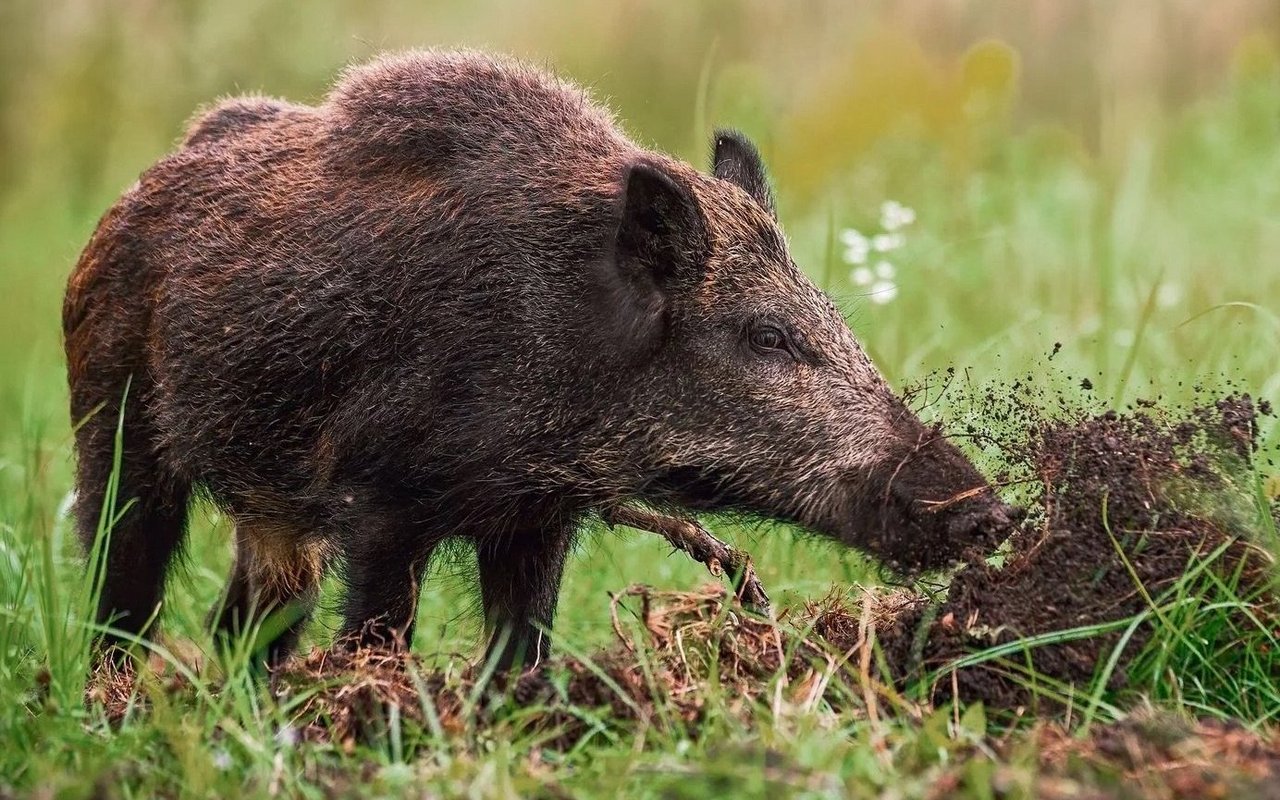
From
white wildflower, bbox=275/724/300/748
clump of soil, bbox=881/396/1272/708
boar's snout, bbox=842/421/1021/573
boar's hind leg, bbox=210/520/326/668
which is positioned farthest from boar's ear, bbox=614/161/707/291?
white wildflower, bbox=275/724/300/748

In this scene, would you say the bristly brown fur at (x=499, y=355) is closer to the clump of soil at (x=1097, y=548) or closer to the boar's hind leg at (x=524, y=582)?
the boar's hind leg at (x=524, y=582)

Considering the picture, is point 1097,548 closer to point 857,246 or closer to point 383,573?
point 383,573

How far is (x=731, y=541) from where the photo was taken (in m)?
5.24

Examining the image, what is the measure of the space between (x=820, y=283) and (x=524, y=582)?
11.8 feet

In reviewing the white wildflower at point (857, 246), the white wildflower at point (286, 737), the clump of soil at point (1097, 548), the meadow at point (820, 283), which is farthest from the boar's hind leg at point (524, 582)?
the white wildflower at point (857, 246)

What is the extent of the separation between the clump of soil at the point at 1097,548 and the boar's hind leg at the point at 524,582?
45.8 inches

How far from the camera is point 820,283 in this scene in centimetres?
791

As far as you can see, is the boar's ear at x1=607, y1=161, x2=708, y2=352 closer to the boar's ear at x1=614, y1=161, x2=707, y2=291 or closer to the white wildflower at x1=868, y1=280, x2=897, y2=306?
the boar's ear at x1=614, y1=161, x2=707, y2=291

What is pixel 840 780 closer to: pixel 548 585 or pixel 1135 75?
pixel 548 585

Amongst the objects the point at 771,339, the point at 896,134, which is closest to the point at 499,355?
the point at 771,339

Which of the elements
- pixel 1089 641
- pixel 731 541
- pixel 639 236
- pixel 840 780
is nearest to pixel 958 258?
pixel 731 541

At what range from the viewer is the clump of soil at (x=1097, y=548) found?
376cm

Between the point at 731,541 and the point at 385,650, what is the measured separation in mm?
1518

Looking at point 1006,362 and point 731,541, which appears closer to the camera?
point 731,541
